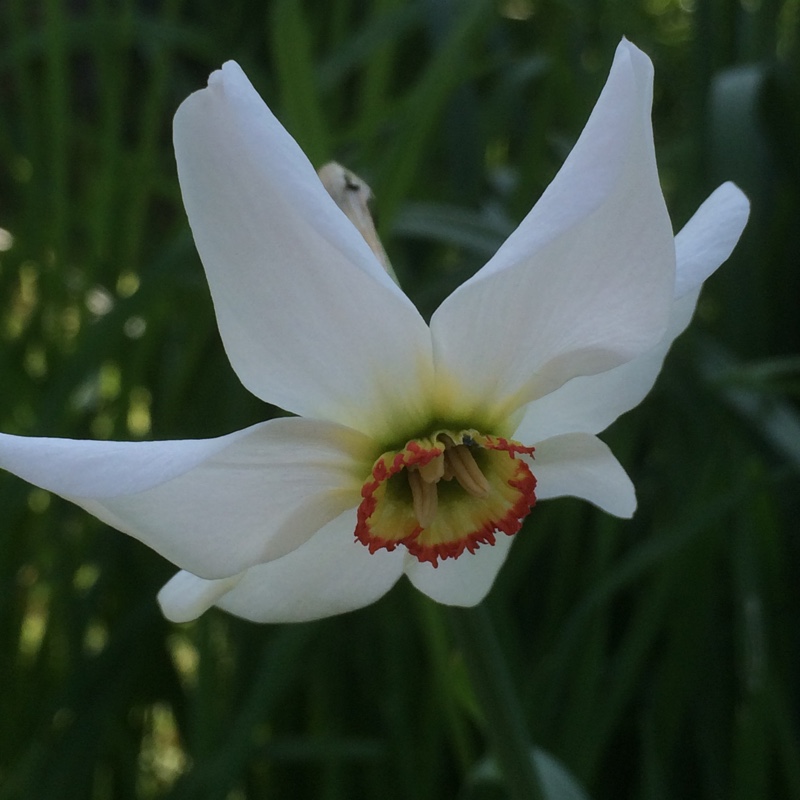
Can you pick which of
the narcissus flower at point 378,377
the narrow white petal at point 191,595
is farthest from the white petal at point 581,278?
the narrow white petal at point 191,595

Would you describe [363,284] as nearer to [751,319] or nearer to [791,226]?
[751,319]

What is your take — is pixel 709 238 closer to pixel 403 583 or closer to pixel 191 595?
pixel 191 595

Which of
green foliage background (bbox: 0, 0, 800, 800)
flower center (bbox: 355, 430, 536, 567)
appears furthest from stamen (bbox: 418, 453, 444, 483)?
green foliage background (bbox: 0, 0, 800, 800)

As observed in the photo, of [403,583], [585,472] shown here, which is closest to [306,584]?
[585,472]

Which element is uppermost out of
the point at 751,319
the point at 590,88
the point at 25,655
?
the point at 590,88

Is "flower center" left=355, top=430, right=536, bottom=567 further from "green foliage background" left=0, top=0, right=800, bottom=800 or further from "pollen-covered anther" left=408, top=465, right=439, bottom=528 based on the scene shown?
"green foliage background" left=0, top=0, right=800, bottom=800

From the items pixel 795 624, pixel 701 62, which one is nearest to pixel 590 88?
pixel 701 62
